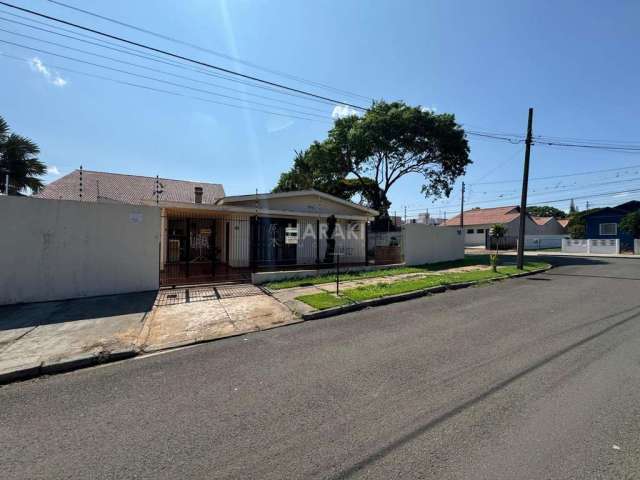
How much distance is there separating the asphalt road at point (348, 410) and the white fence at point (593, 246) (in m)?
32.3

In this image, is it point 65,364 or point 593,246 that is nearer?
point 65,364

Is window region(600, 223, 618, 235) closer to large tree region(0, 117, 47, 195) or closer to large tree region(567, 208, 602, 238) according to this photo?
large tree region(567, 208, 602, 238)

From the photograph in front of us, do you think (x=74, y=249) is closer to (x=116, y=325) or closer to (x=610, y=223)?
(x=116, y=325)

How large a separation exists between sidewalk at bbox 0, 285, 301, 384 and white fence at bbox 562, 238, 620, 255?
35326mm

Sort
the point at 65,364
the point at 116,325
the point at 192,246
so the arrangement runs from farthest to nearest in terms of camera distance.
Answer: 1. the point at 192,246
2. the point at 116,325
3. the point at 65,364

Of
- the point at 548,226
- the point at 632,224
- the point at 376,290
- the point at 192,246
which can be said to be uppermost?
the point at 548,226

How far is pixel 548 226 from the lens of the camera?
47062mm

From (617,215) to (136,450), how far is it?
154ft

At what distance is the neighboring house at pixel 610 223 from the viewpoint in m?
33.0

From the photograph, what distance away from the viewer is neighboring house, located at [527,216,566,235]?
1796 inches

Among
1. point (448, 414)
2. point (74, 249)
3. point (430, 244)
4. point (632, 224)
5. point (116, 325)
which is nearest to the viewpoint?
point (448, 414)

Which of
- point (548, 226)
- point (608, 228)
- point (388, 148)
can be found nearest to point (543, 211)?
point (548, 226)

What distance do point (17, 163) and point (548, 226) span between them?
5811cm

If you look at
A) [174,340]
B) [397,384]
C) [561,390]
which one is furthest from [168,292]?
[561,390]
